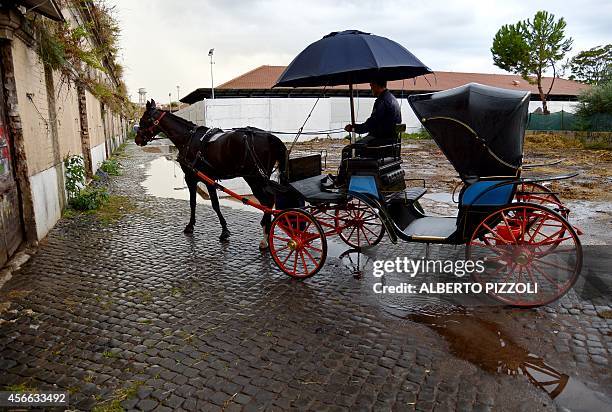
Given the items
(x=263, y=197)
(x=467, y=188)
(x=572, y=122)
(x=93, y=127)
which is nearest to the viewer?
(x=467, y=188)

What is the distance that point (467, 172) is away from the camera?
4719 millimetres

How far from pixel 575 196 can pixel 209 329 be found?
1023 centimetres

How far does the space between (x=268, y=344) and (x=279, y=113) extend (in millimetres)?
30168

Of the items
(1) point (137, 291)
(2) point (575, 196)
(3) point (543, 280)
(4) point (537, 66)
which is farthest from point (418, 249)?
(4) point (537, 66)

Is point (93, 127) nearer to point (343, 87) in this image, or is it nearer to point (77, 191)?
point (77, 191)

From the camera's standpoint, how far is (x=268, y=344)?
3891mm

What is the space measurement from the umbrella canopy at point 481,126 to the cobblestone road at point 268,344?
1.50 meters

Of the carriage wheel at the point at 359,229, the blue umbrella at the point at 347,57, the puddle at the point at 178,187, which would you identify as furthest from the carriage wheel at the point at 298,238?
the puddle at the point at 178,187

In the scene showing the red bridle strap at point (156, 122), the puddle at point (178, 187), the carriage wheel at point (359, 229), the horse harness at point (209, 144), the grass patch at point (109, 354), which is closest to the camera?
the grass patch at point (109, 354)

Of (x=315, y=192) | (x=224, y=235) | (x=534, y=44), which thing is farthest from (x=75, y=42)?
(x=534, y=44)

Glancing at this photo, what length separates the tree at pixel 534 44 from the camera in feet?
115

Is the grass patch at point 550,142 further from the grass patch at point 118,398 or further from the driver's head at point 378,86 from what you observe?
the grass patch at point 118,398

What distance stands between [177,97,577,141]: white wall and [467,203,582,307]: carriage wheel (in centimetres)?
2156

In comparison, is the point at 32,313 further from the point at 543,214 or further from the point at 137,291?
the point at 543,214
